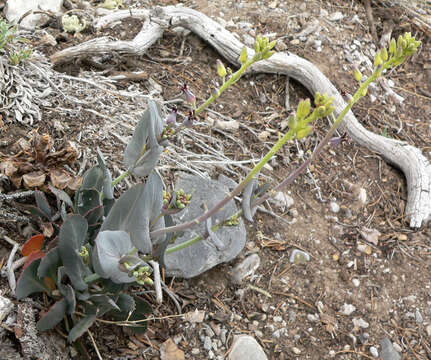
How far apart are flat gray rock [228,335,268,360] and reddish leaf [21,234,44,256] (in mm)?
1160

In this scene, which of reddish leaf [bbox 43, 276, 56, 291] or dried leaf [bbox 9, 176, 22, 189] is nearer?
reddish leaf [bbox 43, 276, 56, 291]

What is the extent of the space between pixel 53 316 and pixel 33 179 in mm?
721

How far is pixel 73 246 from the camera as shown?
192cm

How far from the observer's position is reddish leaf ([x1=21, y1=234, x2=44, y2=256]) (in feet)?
6.89

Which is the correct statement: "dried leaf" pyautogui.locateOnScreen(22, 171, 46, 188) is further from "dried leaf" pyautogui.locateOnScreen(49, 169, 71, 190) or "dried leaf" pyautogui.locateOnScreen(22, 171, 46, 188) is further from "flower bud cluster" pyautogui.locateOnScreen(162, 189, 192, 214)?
"flower bud cluster" pyautogui.locateOnScreen(162, 189, 192, 214)

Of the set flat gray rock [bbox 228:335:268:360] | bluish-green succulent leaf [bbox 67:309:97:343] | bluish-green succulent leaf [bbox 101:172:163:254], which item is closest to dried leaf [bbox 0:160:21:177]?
bluish-green succulent leaf [bbox 101:172:163:254]

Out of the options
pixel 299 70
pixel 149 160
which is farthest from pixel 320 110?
pixel 299 70

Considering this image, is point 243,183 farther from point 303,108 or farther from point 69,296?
point 69,296

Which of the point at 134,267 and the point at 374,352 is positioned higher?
the point at 134,267

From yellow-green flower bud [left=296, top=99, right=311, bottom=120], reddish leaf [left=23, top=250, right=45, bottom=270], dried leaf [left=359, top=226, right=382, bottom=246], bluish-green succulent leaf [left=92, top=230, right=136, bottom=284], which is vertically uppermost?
yellow-green flower bud [left=296, top=99, right=311, bottom=120]

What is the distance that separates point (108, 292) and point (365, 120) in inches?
113

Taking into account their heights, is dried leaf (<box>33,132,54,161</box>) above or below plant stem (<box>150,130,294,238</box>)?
below

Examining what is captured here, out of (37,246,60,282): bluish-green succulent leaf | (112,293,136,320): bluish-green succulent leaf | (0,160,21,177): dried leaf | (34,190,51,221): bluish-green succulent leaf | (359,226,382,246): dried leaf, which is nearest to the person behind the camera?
(37,246,60,282): bluish-green succulent leaf

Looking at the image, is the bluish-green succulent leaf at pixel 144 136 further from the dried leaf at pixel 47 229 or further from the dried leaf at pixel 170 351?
the dried leaf at pixel 170 351
